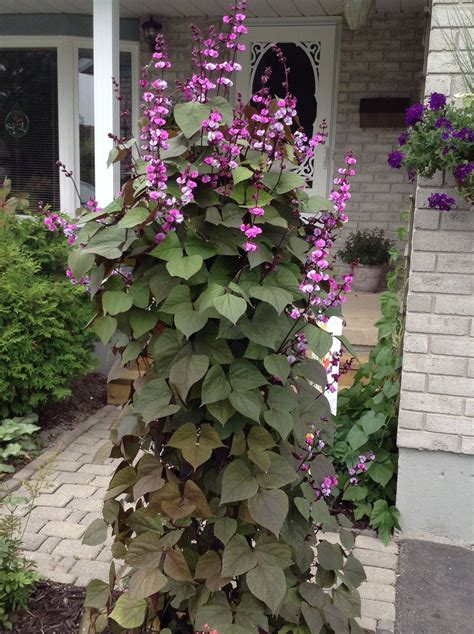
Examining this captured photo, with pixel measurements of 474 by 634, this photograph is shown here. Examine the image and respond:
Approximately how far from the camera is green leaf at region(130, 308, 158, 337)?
1.75 metres

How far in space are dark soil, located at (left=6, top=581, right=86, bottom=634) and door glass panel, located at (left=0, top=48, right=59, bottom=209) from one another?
17.3 feet

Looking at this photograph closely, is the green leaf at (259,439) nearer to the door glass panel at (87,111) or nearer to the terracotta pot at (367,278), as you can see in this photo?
the terracotta pot at (367,278)

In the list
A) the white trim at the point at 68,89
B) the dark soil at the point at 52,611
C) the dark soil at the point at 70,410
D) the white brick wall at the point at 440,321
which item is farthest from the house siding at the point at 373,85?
the dark soil at the point at 52,611

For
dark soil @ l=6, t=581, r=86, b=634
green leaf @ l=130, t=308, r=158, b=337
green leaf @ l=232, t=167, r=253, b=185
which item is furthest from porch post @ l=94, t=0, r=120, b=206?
green leaf @ l=232, t=167, r=253, b=185

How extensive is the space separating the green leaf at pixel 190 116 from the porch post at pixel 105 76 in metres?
3.31

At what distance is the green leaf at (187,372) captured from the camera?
5.30 feet

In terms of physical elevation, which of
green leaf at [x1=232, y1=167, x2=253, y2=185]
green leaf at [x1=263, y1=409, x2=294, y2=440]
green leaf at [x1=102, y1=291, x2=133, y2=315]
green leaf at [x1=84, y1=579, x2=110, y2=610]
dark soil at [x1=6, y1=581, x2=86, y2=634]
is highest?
A: green leaf at [x1=232, y1=167, x2=253, y2=185]

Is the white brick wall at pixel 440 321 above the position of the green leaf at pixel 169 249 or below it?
below

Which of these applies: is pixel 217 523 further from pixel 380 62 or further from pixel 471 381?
pixel 380 62

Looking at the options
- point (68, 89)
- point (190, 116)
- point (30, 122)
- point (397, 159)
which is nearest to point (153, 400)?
point (190, 116)

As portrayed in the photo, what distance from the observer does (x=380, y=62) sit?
6.34 metres

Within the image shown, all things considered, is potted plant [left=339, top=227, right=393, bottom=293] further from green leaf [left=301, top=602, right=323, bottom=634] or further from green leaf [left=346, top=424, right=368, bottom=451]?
green leaf [left=301, top=602, right=323, bottom=634]

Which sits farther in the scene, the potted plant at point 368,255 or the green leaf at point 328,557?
the potted plant at point 368,255

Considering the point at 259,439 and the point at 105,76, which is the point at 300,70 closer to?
the point at 105,76
